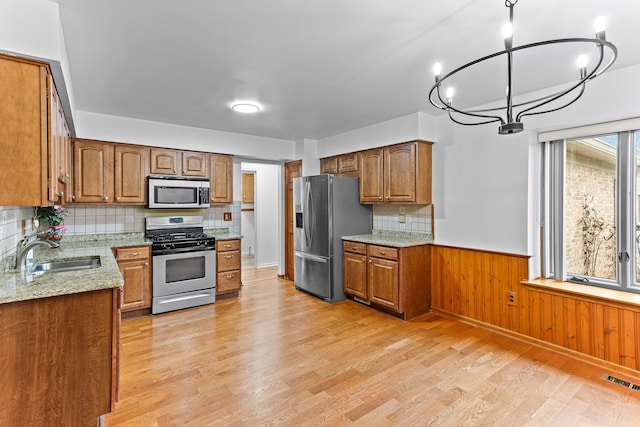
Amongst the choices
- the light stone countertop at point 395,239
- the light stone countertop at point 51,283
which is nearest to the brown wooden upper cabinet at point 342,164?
the light stone countertop at point 395,239

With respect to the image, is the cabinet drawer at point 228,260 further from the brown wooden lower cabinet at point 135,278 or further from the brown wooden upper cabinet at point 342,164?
the brown wooden upper cabinet at point 342,164

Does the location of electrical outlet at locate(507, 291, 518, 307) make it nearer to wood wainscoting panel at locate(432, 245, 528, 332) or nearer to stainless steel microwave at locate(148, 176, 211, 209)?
wood wainscoting panel at locate(432, 245, 528, 332)

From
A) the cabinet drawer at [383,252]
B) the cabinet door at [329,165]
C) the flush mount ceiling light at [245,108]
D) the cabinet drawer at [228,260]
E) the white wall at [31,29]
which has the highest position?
the flush mount ceiling light at [245,108]

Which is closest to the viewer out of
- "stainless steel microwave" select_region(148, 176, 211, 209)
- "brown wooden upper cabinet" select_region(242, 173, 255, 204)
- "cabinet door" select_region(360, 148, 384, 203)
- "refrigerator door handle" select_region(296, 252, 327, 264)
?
"stainless steel microwave" select_region(148, 176, 211, 209)

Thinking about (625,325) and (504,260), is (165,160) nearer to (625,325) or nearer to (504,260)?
(504,260)

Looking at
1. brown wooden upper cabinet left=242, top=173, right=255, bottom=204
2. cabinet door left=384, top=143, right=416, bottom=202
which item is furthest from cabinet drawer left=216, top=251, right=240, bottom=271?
brown wooden upper cabinet left=242, top=173, right=255, bottom=204

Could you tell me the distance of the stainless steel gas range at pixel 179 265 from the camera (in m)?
3.87

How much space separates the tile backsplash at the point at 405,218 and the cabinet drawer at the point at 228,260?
2.04 m

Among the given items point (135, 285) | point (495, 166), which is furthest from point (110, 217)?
point (495, 166)

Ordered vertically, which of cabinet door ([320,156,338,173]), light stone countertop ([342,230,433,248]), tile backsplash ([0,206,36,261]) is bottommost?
light stone countertop ([342,230,433,248])

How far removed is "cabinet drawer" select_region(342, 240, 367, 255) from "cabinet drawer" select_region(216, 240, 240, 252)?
58.9 inches

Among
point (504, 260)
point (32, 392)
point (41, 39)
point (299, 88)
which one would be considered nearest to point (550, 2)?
point (299, 88)

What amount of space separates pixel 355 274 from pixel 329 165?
182cm

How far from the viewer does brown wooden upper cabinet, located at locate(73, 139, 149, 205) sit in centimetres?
368
